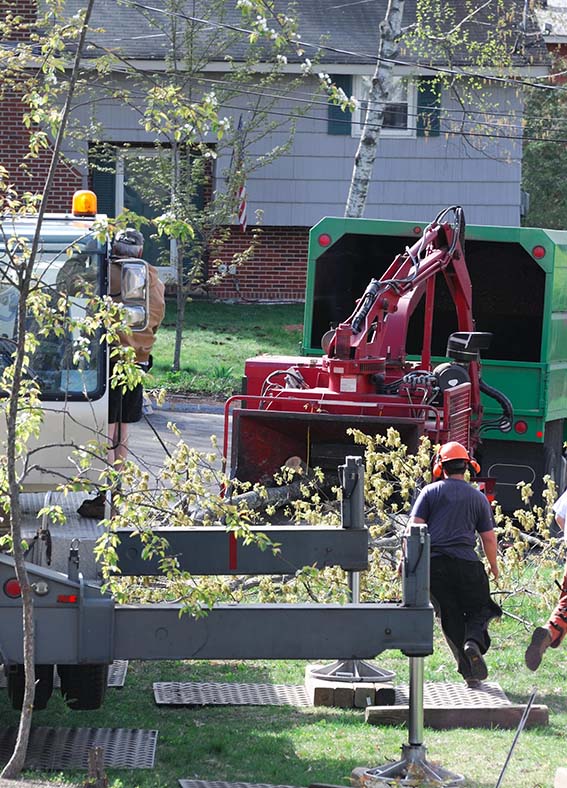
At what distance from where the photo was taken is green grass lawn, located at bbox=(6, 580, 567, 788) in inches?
244

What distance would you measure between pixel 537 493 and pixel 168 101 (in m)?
8.44

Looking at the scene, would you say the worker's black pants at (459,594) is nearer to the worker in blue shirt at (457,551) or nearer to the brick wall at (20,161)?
the worker in blue shirt at (457,551)

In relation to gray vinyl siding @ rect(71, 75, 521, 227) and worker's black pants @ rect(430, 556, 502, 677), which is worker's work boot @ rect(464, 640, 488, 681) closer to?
worker's black pants @ rect(430, 556, 502, 677)

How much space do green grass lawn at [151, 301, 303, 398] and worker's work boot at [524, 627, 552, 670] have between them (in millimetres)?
13189

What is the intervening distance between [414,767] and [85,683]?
68.1 inches

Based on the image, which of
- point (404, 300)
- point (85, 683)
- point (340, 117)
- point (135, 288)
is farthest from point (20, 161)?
point (85, 683)

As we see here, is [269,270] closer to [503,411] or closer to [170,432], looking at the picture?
[170,432]

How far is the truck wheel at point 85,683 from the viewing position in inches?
264

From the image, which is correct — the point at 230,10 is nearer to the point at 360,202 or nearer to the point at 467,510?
the point at 360,202

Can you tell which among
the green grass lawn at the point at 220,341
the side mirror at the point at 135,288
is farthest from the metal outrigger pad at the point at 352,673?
the green grass lawn at the point at 220,341

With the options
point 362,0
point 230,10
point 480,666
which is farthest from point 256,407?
point 362,0

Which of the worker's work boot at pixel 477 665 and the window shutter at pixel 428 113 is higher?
the window shutter at pixel 428 113

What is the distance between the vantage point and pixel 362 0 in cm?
2759

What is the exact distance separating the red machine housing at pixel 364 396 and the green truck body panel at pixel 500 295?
4.74ft
